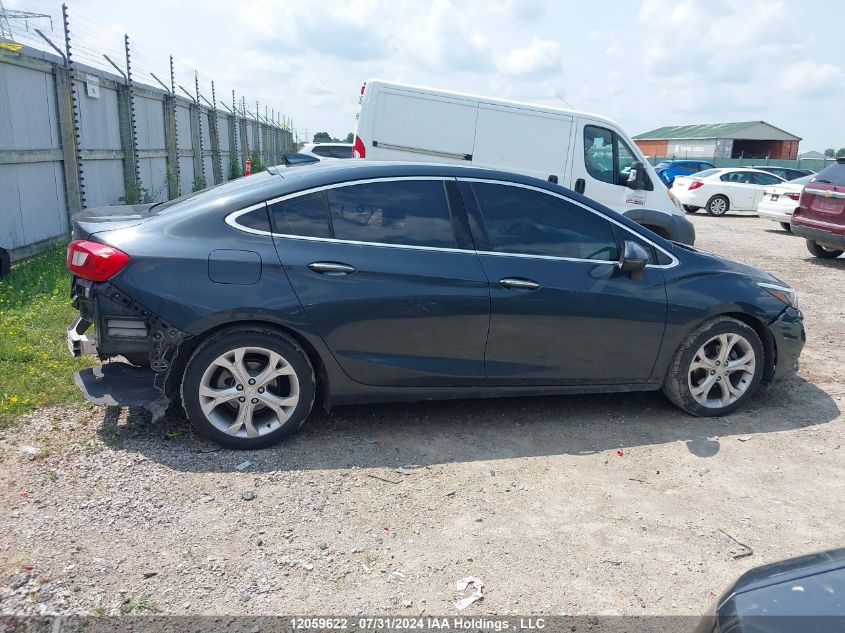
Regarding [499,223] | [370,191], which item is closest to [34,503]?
[370,191]

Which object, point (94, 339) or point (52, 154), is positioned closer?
point (94, 339)

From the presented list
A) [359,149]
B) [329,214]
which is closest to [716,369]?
[329,214]

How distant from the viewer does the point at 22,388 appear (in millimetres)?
4695

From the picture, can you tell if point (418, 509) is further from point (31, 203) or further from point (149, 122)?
point (149, 122)

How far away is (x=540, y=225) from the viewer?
4.52 metres

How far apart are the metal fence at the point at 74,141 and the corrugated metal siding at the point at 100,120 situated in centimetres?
2

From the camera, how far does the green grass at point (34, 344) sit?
461cm

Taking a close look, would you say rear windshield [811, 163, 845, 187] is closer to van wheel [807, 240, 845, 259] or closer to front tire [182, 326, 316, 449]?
van wheel [807, 240, 845, 259]

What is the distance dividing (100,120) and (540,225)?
983 cm

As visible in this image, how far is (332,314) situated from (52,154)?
25.1 ft

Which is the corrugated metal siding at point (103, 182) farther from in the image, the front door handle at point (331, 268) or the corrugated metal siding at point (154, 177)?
the front door handle at point (331, 268)

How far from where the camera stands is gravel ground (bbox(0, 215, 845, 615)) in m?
2.94

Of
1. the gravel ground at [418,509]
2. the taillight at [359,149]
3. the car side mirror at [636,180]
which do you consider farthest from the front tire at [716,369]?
the taillight at [359,149]

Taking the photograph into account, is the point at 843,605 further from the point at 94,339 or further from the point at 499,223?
the point at 94,339
